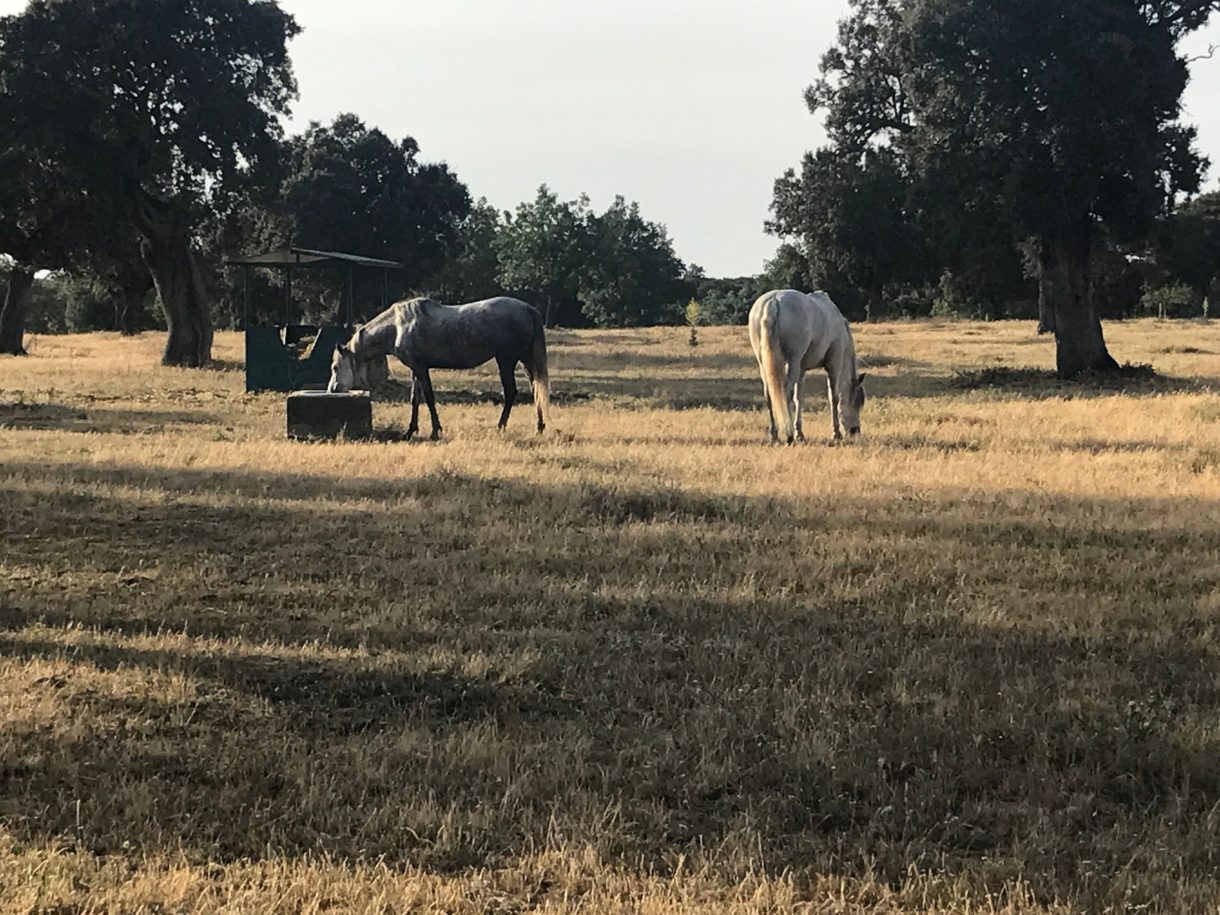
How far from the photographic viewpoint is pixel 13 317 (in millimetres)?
43344

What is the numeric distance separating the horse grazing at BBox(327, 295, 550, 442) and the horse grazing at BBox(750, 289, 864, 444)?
10.5ft

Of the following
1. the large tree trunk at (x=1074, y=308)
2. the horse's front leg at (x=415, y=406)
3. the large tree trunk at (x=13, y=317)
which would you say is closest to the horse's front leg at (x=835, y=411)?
the horse's front leg at (x=415, y=406)

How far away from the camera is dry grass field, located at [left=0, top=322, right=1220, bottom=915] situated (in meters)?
3.81

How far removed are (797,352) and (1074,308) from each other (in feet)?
43.9

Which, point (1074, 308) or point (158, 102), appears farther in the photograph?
point (158, 102)

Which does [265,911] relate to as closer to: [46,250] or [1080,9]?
[1080,9]

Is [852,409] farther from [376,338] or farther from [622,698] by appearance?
[622,698]

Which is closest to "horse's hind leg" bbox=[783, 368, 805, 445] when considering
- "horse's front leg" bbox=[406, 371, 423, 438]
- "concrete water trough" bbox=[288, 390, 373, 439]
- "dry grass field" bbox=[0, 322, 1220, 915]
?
"dry grass field" bbox=[0, 322, 1220, 915]

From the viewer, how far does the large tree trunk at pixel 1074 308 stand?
85.5ft

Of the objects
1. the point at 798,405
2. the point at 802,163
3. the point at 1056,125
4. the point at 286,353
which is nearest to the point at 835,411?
the point at 798,405

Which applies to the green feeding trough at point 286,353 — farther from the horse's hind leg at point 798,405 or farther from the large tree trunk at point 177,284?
the horse's hind leg at point 798,405

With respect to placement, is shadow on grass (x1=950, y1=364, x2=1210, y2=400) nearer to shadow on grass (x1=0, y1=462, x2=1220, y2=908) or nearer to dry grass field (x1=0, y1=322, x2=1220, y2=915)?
dry grass field (x1=0, y1=322, x2=1220, y2=915)

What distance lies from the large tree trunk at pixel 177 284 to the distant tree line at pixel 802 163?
0.06m

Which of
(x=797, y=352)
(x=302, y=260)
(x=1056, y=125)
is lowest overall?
(x=797, y=352)
